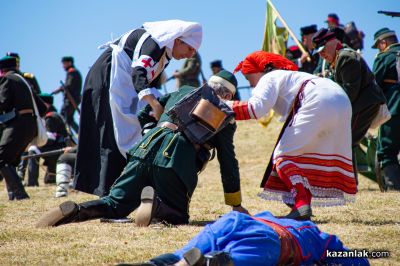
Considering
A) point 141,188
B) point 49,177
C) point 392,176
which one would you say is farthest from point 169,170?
point 49,177

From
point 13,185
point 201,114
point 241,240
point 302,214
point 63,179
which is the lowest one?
point 63,179

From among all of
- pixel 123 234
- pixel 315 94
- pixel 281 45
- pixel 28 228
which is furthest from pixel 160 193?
pixel 281 45

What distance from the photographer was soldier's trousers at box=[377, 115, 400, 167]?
9969mm

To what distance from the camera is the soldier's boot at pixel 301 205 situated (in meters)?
6.16

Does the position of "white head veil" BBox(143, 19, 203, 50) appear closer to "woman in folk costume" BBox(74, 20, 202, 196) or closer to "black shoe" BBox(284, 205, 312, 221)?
"woman in folk costume" BBox(74, 20, 202, 196)

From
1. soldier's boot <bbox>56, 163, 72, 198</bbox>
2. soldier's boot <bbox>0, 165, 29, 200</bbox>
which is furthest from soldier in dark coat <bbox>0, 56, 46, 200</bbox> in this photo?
soldier's boot <bbox>56, 163, 72, 198</bbox>

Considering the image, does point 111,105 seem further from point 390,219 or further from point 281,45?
point 281,45

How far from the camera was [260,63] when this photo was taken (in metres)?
6.68

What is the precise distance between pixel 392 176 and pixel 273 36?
14.1ft

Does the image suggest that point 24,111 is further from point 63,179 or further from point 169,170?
point 169,170

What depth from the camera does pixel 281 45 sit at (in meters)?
13.4

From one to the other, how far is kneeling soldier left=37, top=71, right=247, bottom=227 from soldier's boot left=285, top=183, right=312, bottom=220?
Result: 1.47 feet

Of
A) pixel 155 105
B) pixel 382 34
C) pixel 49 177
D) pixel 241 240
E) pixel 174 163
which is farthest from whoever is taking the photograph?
pixel 49 177

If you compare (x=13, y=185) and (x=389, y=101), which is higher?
(x=389, y=101)
